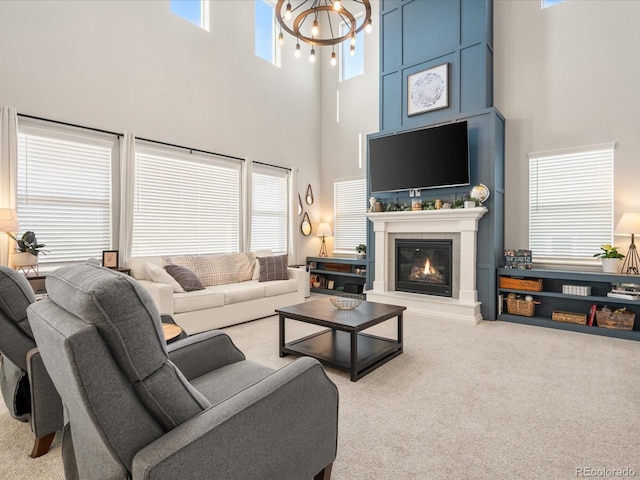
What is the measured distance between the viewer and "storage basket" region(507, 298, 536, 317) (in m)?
4.60

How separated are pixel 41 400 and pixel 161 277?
7.90ft

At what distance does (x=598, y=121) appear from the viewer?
446cm

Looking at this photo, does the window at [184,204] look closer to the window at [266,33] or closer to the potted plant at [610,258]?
the window at [266,33]

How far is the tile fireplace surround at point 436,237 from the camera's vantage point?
188 inches

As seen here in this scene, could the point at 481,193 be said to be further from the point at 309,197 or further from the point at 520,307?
the point at 309,197

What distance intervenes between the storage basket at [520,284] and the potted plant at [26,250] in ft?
17.1

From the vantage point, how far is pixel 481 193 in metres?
4.71

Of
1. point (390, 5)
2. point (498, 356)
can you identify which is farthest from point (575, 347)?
point (390, 5)

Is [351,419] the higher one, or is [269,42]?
[269,42]

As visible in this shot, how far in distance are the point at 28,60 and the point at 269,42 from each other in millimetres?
3754

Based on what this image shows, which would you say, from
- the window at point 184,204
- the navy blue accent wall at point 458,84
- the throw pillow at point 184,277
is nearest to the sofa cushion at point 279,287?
the throw pillow at point 184,277

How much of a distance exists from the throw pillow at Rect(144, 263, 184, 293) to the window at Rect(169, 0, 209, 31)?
11.5 feet

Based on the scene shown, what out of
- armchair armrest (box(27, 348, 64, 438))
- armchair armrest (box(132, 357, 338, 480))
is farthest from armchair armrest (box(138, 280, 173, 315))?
armchair armrest (box(132, 357, 338, 480))

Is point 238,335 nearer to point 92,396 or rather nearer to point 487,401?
point 487,401
